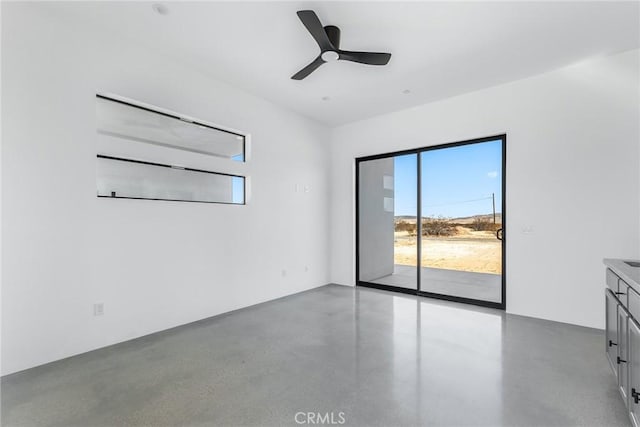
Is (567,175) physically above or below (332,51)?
below

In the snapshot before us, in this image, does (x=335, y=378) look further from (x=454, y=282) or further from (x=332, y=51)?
(x=454, y=282)

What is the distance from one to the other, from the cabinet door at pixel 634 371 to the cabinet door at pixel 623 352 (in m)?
0.07

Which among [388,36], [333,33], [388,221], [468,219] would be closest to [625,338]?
[468,219]

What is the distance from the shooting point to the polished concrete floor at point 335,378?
185cm

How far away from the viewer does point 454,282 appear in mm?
4789

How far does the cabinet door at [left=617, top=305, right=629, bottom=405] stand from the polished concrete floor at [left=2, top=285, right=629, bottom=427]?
0.17m

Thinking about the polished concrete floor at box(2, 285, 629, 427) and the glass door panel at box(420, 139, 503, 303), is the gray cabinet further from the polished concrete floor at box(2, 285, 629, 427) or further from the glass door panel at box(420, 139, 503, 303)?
the glass door panel at box(420, 139, 503, 303)

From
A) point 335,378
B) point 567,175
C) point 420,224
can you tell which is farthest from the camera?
point 420,224

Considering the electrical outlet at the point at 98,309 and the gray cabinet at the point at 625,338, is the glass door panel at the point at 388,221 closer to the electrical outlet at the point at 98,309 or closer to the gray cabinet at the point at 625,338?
the gray cabinet at the point at 625,338

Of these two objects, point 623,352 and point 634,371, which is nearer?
point 634,371

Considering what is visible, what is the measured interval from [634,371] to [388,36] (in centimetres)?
307

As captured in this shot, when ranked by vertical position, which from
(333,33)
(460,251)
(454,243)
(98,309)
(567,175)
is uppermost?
(333,33)

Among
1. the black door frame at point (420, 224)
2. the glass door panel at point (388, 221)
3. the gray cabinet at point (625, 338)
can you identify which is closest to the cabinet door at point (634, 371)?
the gray cabinet at point (625, 338)

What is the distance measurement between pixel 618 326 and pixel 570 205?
1.92m
